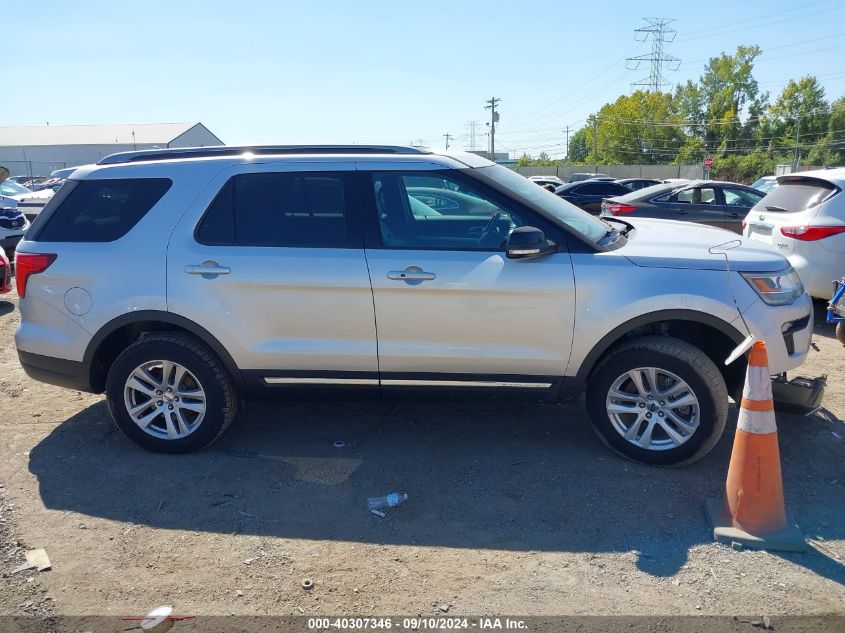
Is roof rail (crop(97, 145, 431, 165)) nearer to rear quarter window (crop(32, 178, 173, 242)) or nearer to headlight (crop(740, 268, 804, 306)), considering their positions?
rear quarter window (crop(32, 178, 173, 242))

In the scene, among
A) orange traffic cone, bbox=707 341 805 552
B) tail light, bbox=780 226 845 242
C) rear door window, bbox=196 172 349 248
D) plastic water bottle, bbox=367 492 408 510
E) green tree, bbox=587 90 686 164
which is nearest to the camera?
orange traffic cone, bbox=707 341 805 552

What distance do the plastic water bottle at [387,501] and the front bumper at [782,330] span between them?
2.17m

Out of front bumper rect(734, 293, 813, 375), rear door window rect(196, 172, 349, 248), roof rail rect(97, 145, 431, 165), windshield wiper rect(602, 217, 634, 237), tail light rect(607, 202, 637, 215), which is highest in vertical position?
roof rail rect(97, 145, 431, 165)

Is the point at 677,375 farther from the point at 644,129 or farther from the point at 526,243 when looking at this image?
the point at 644,129

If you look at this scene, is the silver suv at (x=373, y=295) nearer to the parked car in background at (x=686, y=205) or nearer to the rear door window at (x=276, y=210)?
the rear door window at (x=276, y=210)

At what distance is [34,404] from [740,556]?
5152 mm

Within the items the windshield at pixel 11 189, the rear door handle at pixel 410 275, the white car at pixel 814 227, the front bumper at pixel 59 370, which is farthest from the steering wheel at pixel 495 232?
the windshield at pixel 11 189

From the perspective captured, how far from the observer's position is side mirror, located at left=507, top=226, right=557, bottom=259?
12.7ft

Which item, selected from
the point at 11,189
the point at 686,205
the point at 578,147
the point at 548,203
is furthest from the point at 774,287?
the point at 578,147

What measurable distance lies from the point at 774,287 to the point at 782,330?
26 centimetres

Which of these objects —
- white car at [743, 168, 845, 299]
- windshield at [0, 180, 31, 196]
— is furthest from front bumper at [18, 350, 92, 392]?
windshield at [0, 180, 31, 196]

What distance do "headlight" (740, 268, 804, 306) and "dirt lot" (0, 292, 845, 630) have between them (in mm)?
1037

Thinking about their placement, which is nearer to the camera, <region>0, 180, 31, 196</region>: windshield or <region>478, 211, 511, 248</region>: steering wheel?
<region>478, 211, 511, 248</region>: steering wheel

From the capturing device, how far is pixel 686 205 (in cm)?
1170
